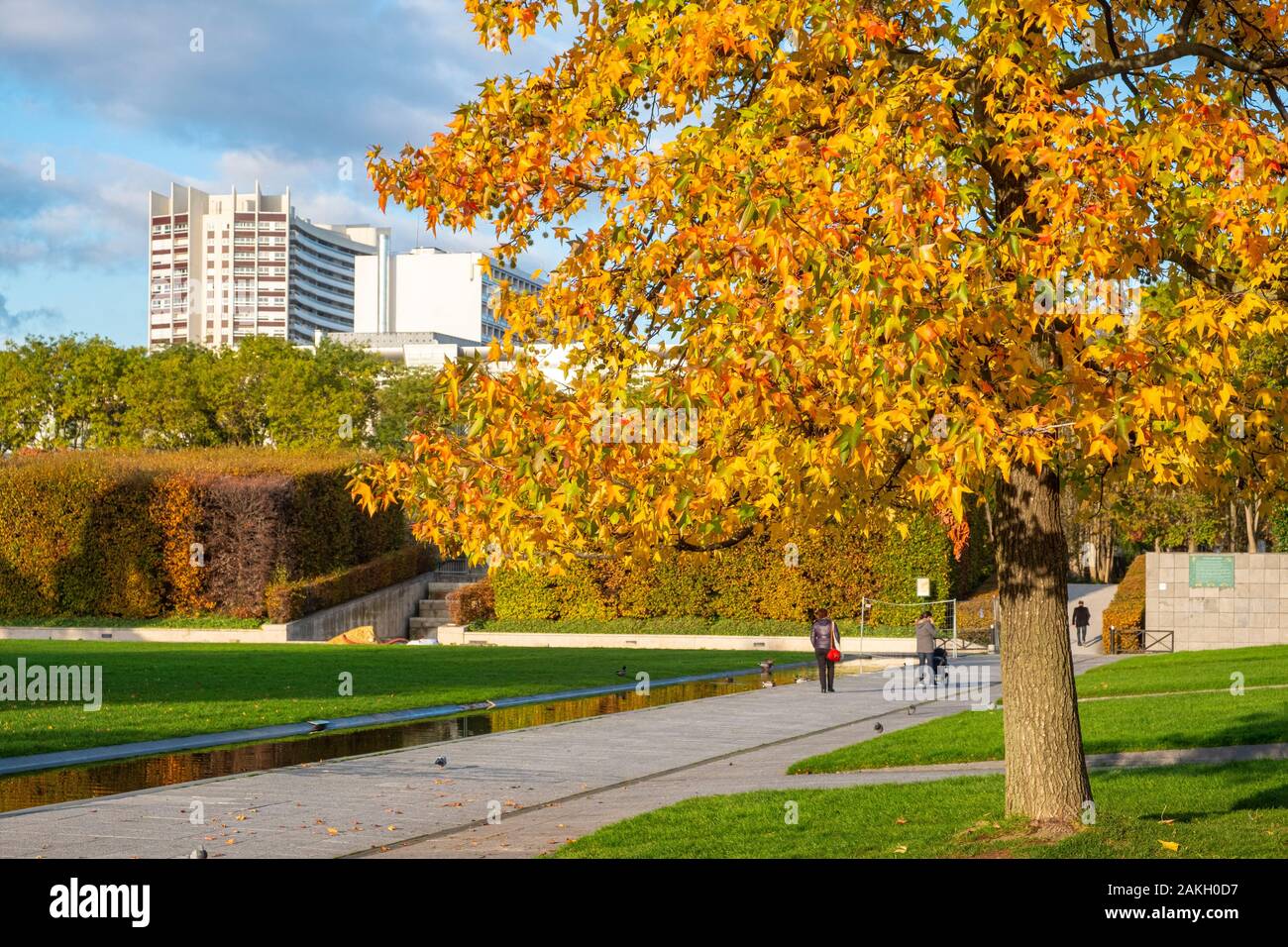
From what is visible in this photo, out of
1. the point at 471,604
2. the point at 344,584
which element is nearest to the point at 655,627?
the point at 471,604

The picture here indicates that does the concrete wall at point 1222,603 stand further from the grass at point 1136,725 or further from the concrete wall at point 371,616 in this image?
the concrete wall at point 371,616

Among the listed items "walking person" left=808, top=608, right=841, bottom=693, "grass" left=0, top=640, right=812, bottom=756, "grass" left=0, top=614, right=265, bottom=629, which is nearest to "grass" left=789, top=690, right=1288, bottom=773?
"walking person" left=808, top=608, right=841, bottom=693

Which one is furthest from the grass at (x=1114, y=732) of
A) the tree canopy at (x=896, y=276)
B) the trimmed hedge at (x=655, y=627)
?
the trimmed hedge at (x=655, y=627)

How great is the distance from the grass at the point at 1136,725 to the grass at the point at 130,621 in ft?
87.8

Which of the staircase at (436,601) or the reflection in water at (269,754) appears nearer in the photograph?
the reflection in water at (269,754)

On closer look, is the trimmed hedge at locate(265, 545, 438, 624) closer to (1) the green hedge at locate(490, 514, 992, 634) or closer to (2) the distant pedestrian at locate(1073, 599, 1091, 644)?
(1) the green hedge at locate(490, 514, 992, 634)

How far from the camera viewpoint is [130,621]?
42.8m

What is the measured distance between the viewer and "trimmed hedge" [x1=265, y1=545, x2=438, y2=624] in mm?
42031

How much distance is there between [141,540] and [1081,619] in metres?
28.3

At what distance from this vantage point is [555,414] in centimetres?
773

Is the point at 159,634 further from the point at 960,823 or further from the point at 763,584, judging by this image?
the point at 960,823

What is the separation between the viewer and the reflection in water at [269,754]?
13.2 meters
